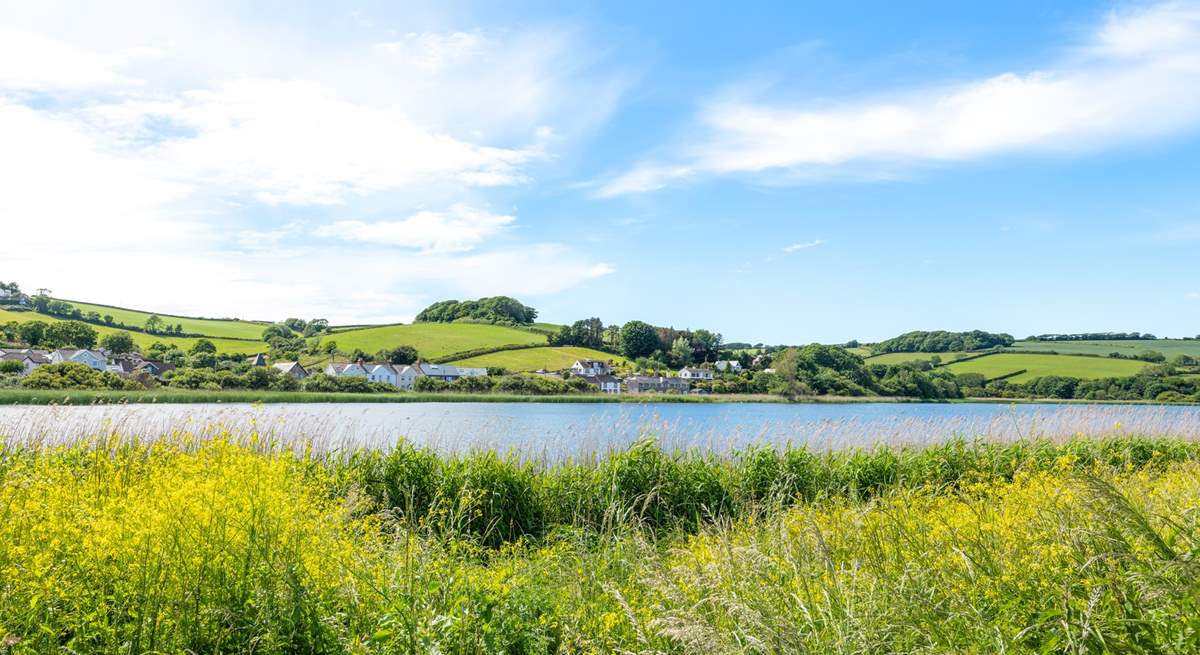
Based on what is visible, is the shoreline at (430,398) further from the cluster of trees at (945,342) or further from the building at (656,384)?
the cluster of trees at (945,342)

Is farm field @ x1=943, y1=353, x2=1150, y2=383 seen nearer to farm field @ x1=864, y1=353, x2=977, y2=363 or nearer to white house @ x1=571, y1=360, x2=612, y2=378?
farm field @ x1=864, y1=353, x2=977, y2=363

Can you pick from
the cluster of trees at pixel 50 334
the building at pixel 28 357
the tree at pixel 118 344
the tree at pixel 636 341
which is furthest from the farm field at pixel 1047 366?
the cluster of trees at pixel 50 334

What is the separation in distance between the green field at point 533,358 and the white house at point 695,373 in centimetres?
1214

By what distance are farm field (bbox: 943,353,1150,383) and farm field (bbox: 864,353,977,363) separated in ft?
12.8

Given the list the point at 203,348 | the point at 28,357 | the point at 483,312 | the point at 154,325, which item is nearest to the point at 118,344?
the point at 203,348

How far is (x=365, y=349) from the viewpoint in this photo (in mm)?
92000

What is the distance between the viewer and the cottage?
330 ft

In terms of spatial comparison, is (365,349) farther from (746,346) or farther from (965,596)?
(965,596)

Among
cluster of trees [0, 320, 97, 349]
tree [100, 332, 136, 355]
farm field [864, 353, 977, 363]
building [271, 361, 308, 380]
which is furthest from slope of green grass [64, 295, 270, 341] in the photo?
farm field [864, 353, 977, 363]

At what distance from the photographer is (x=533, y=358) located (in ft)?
306

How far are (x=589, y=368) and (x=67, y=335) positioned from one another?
61.8m

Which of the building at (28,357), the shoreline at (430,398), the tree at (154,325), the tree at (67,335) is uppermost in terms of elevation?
the tree at (154,325)

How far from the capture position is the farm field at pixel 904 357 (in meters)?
88.7

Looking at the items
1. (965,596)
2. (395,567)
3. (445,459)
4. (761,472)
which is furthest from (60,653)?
Answer: (761,472)
